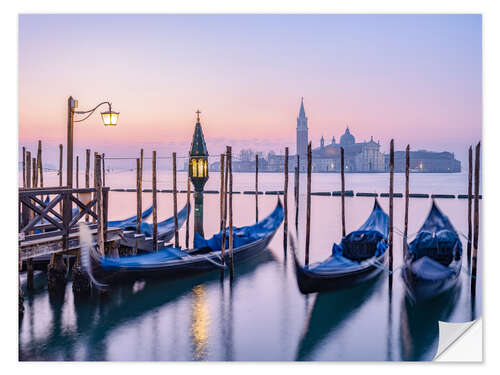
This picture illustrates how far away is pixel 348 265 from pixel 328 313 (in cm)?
91

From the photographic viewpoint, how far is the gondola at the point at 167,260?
18.4ft

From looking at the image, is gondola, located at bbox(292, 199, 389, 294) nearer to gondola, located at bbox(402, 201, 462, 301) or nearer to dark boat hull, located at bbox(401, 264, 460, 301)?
gondola, located at bbox(402, 201, 462, 301)

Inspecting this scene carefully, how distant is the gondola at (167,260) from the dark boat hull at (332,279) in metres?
1.97

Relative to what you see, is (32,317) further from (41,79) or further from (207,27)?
(207,27)

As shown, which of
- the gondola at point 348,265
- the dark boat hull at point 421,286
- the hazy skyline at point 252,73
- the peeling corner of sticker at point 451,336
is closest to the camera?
the peeling corner of sticker at point 451,336

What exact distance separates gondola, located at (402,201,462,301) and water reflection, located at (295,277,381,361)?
673 millimetres

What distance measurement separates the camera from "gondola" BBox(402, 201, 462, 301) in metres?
5.65

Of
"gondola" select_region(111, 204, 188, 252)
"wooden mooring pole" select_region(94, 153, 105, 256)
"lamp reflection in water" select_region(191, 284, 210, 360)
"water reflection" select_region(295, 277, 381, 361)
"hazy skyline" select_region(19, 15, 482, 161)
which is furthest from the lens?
"gondola" select_region(111, 204, 188, 252)

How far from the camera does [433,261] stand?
19.4ft

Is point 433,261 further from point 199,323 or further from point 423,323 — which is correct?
point 199,323

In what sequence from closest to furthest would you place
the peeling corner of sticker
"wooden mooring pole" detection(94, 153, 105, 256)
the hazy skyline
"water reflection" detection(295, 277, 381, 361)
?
1. the peeling corner of sticker
2. the hazy skyline
3. "water reflection" detection(295, 277, 381, 361)
4. "wooden mooring pole" detection(94, 153, 105, 256)

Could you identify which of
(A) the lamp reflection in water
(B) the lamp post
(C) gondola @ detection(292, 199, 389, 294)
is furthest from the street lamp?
(B) the lamp post

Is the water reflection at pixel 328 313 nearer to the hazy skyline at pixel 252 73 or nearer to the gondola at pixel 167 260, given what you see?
the gondola at pixel 167 260
